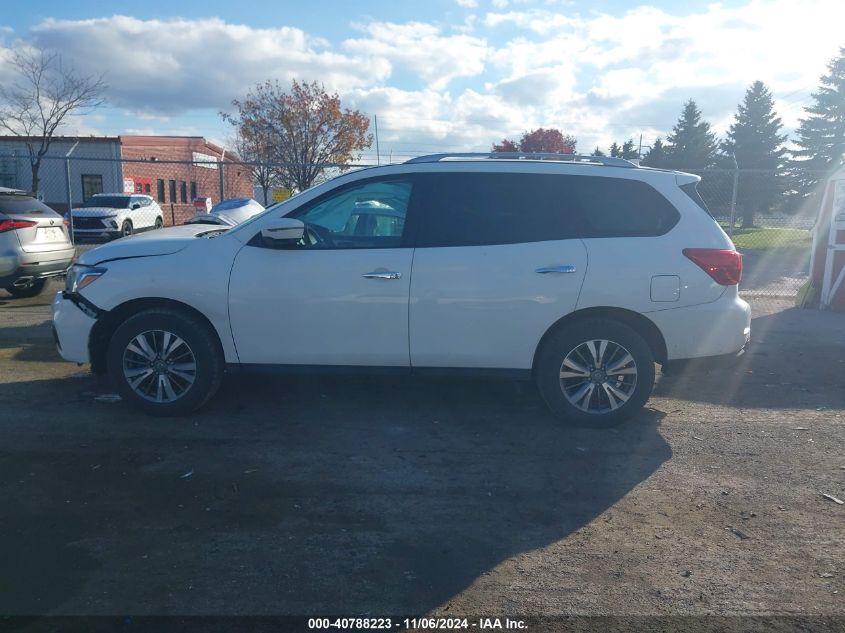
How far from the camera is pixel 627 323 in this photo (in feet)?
17.6

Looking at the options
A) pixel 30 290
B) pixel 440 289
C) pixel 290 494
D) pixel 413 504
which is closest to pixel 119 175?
pixel 30 290

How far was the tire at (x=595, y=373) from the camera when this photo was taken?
525cm

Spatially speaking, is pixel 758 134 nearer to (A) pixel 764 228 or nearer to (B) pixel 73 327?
(A) pixel 764 228

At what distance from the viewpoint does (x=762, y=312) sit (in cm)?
1102

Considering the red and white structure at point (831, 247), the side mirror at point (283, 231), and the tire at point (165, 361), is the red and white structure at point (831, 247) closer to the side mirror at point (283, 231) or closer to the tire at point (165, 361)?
the side mirror at point (283, 231)

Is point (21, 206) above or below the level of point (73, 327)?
above

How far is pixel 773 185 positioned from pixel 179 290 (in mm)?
43522

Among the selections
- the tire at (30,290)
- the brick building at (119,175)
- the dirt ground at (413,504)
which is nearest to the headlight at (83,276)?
the dirt ground at (413,504)

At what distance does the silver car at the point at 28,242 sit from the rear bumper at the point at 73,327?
4926 mm

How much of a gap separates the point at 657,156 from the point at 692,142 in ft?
10.5

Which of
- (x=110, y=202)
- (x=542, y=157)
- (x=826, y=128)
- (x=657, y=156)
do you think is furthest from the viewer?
(x=657, y=156)

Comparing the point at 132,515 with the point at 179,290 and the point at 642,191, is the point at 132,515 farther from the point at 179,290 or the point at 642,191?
the point at 642,191

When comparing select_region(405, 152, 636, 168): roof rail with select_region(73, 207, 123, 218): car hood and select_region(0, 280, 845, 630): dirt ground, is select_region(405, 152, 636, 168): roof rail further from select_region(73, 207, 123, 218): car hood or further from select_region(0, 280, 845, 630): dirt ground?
select_region(73, 207, 123, 218): car hood

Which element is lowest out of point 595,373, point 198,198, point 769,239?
point 595,373
